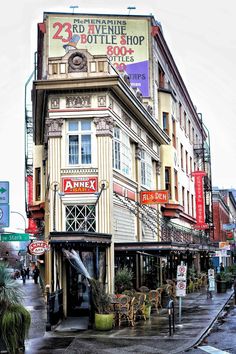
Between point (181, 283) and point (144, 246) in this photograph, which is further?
point (144, 246)

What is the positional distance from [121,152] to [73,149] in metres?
2.97

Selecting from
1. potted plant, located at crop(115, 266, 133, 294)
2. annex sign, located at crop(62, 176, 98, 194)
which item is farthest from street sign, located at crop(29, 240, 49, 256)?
potted plant, located at crop(115, 266, 133, 294)

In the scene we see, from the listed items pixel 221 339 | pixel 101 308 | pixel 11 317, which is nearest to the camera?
pixel 11 317

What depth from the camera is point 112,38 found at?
35844 mm

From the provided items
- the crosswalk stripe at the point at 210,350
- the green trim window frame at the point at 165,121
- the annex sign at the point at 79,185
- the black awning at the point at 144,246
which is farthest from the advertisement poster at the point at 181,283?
the green trim window frame at the point at 165,121

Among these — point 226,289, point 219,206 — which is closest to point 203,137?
point 219,206

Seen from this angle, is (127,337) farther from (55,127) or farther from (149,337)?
(55,127)

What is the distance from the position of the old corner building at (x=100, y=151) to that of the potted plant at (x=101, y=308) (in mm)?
1742

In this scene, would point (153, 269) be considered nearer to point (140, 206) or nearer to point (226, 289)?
point (140, 206)

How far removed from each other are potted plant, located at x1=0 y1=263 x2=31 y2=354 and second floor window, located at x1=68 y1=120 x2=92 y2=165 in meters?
10.1

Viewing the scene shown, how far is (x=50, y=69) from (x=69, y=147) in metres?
3.38

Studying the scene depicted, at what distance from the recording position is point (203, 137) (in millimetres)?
63688

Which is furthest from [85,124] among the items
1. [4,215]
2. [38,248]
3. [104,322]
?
[104,322]

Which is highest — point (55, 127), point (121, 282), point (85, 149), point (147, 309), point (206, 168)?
point (206, 168)
